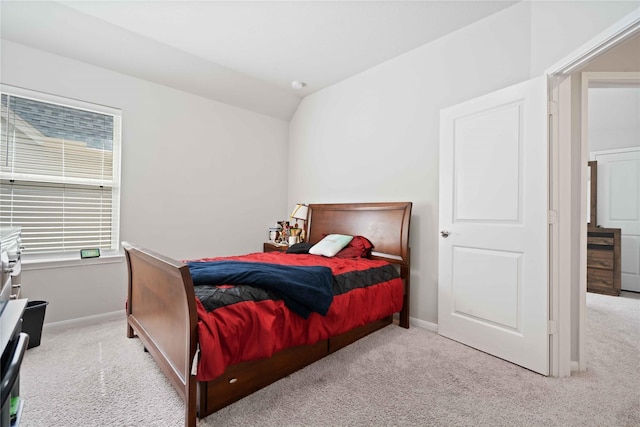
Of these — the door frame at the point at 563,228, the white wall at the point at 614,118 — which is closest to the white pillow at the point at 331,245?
the door frame at the point at 563,228

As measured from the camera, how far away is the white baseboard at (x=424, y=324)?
9.04 feet

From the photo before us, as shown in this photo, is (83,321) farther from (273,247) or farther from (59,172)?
(273,247)

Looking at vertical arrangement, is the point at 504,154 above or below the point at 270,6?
below

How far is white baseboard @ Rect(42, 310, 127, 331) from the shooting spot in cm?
267

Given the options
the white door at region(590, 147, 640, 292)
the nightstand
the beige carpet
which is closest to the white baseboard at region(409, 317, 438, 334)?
the beige carpet

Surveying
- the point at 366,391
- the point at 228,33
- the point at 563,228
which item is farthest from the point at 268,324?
the point at 228,33

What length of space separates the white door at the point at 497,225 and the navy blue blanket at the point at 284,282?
49.2 inches

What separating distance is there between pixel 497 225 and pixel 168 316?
2.35 metres

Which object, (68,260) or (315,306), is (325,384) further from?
(68,260)

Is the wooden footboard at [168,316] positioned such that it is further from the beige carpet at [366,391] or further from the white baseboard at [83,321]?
the white baseboard at [83,321]

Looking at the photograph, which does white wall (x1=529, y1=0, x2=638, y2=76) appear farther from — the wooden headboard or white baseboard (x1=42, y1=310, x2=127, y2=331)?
white baseboard (x1=42, y1=310, x2=127, y2=331)

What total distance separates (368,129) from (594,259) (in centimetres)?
379

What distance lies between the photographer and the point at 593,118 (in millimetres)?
4211

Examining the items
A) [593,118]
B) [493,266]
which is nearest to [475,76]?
[493,266]
